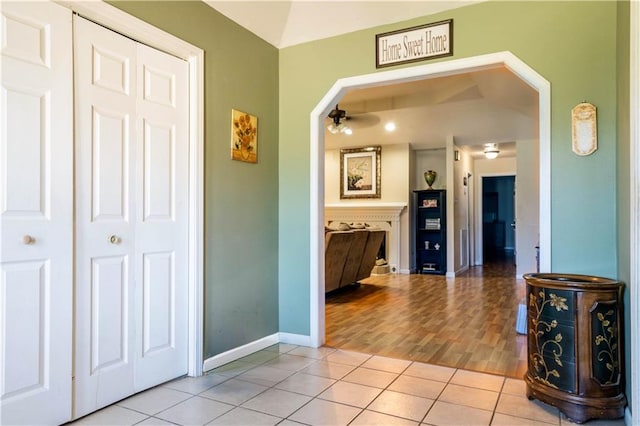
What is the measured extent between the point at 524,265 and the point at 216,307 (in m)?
6.25

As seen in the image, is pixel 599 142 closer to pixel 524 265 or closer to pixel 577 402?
pixel 577 402

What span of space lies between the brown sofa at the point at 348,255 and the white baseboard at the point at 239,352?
1665 mm

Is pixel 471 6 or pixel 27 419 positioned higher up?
pixel 471 6

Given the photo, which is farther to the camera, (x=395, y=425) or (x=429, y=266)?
(x=429, y=266)

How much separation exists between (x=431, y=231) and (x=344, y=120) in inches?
111

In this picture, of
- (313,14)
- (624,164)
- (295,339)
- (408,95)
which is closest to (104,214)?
(295,339)

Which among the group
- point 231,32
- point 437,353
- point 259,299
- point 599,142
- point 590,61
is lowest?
point 437,353

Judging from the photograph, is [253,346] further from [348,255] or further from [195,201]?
[348,255]

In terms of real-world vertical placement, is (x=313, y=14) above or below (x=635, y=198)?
above

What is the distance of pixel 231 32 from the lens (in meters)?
2.99

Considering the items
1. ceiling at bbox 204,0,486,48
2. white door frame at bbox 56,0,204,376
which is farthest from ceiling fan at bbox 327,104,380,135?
white door frame at bbox 56,0,204,376

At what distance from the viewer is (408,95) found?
21.2 feet

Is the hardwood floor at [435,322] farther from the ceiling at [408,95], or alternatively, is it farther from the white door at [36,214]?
the ceiling at [408,95]

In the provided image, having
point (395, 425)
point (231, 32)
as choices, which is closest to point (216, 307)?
point (395, 425)
